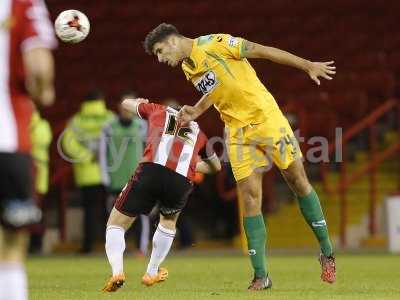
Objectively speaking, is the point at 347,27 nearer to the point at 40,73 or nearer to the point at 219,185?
the point at 219,185

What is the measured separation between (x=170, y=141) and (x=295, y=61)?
48.7 inches

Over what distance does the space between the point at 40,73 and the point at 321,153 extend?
11675 millimetres

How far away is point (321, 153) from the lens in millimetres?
15922

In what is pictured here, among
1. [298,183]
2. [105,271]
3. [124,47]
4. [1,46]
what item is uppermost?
[124,47]

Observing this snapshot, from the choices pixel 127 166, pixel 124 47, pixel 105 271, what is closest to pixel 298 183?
pixel 105 271

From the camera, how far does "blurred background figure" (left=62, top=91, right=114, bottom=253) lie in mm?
15352

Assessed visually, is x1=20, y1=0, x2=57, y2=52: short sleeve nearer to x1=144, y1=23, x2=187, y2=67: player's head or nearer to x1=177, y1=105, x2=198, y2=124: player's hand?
x1=177, y1=105, x2=198, y2=124: player's hand

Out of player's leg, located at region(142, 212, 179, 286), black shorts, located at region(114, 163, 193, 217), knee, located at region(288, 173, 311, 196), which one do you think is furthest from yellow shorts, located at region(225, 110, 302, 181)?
player's leg, located at region(142, 212, 179, 286)

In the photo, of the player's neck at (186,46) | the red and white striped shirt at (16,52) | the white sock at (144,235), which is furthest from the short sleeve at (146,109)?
the white sock at (144,235)

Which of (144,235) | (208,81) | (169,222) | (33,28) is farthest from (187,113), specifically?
(144,235)

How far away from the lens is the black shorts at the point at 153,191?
342 inches

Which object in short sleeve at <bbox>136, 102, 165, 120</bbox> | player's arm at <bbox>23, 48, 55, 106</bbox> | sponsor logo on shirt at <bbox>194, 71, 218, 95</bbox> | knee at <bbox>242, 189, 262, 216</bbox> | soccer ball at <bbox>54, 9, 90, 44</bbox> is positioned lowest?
knee at <bbox>242, 189, 262, 216</bbox>

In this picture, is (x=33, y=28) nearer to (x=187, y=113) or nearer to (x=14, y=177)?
(x=14, y=177)

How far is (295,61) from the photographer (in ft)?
26.8
